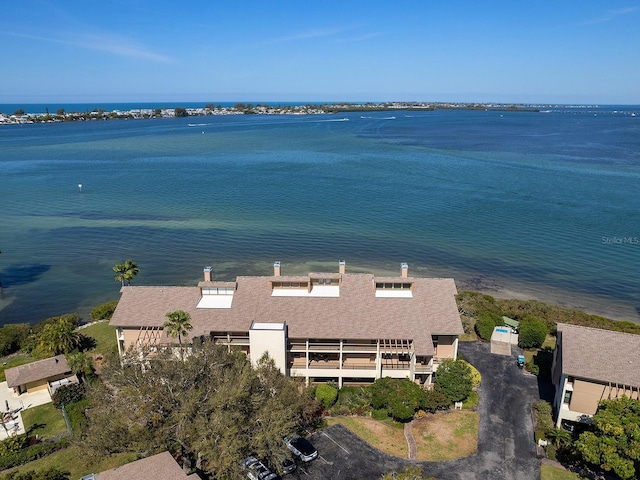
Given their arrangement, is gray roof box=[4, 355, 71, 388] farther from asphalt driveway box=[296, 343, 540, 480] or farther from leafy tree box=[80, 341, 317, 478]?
asphalt driveway box=[296, 343, 540, 480]

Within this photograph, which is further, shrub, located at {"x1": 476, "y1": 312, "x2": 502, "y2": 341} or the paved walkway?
shrub, located at {"x1": 476, "y1": 312, "x2": 502, "y2": 341}

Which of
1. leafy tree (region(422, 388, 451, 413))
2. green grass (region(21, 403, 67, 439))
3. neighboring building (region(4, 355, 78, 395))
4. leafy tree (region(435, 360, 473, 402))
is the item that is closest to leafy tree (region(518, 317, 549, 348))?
leafy tree (region(435, 360, 473, 402))

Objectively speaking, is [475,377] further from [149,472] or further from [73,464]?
[73,464]

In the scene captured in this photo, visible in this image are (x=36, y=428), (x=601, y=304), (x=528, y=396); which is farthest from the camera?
(x=601, y=304)

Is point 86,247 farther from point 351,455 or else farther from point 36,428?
point 351,455

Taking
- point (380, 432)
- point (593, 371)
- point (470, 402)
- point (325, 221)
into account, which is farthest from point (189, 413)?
point (325, 221)

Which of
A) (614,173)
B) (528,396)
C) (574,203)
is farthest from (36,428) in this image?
(614,173)
